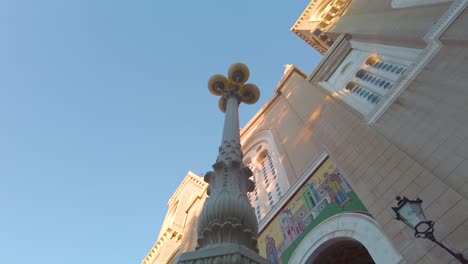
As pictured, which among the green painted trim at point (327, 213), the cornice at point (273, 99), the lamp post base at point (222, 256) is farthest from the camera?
the cornice at point (273, 99)

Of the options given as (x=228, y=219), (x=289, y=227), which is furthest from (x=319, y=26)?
(x=228, y=219)

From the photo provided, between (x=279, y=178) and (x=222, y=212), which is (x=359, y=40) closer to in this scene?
(x=279, y=178)

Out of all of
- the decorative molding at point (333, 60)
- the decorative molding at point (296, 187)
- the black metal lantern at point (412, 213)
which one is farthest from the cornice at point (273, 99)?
the black metal lantern at point (412, 213)

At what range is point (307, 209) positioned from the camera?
29.2 feet

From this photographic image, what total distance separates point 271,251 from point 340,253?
2013mm

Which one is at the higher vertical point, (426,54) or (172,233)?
(172,233)

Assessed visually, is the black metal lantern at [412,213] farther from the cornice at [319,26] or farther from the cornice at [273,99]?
the cornice at [319,26]

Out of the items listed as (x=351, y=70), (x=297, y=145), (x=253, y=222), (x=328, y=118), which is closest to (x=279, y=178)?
(x=297, y=145)

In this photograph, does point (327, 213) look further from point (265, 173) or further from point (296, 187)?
point (265, 173)

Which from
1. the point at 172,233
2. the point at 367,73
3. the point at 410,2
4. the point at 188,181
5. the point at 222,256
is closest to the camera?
the point at 222,256

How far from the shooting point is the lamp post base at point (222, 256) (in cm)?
257

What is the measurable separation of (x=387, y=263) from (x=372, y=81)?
7.30 metres

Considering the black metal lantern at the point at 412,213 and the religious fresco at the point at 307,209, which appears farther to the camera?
the religious fresco at the point at 307,209

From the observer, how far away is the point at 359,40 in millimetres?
14031
